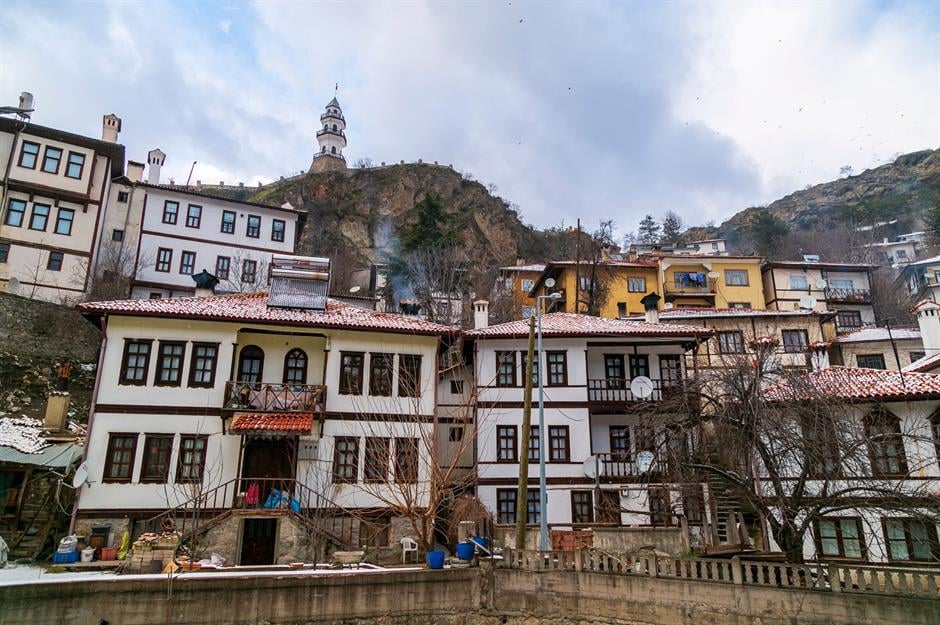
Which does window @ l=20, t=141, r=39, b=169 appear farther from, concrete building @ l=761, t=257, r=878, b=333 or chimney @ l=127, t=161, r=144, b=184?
concrete building @ l=761, t=257, r=878, b=333

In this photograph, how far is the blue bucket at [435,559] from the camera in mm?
15672

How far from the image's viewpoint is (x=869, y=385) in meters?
20.3

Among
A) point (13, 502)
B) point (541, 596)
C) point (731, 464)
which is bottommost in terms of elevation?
point (541, 596)

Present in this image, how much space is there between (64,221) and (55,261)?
2.49 m

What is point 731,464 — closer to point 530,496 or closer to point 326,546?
point 530,496

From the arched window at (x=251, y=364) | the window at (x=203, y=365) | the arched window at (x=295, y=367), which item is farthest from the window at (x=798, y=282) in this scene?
the window at (x=203, y=365)

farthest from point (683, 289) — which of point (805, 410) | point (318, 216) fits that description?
point (318, 216)

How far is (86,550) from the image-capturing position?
16.7 meters

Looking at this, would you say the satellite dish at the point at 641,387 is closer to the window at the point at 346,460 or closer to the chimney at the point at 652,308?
the chimney at the point at 652,308

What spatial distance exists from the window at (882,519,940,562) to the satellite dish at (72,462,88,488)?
25.3m

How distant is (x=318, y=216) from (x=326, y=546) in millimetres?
60605

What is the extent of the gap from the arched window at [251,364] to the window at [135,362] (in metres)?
3.11

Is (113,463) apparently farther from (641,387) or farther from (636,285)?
(636,285)

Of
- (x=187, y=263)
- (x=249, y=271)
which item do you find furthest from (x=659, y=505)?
(x=187, y=263)
